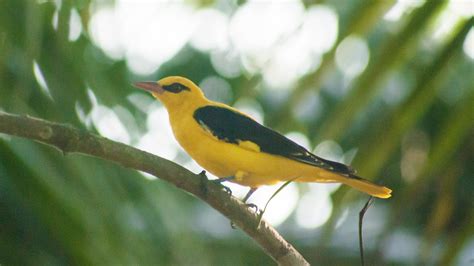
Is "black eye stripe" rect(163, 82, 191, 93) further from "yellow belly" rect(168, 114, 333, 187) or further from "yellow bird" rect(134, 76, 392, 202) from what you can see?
"yellow belly" rect(168, 114, 333, 187)

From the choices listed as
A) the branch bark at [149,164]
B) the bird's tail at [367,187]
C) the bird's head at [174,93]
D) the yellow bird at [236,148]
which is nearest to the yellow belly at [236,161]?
the yellow bird at [236,148]

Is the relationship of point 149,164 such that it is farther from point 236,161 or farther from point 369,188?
point 236,161

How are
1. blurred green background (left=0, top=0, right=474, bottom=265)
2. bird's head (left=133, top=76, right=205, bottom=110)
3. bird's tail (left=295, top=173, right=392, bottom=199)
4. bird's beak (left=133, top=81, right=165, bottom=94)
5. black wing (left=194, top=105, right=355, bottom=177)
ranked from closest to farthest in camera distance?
blurred green background (left=0, top=0, right=474, bottom=265) → bird's tail (left=295, top=173, right=392, bottom=199) → bird's beak (left=133, top=81, right=165, bottom=94) → black wing (left=194, top=105, right=355, bottom=177) → bird's head (left=133, top=76, right=205, bottom=110)

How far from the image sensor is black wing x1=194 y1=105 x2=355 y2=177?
2881mm

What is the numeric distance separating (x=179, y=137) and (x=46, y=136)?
1.29m

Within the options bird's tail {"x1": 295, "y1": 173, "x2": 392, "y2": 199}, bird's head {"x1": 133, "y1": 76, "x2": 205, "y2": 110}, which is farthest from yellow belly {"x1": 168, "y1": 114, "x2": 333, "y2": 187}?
bird's tail {"x1": 295, "y1": 173, "x2": 392, "y2": 199}

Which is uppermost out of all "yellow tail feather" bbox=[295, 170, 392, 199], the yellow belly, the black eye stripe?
"yellow tail feather" bbox=[295, 170, 392, 199]

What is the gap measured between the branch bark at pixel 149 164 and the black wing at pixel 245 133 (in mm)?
715

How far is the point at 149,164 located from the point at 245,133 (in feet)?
4.05

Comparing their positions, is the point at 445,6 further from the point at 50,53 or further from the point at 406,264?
the point at 406,264

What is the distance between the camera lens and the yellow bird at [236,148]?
112 inches

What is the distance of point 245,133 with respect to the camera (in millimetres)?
3002

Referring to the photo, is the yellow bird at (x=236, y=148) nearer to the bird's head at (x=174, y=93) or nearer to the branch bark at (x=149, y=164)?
the bird's head at (x=174, y=93)

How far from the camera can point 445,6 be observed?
1.48m
